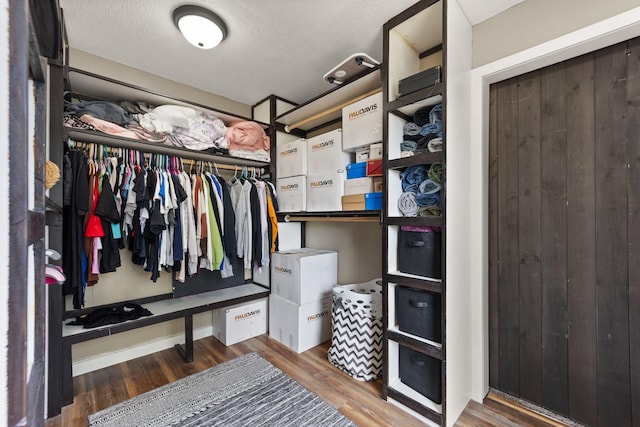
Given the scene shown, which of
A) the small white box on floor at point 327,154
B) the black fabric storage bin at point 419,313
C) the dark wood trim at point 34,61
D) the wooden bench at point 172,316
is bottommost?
the wooden bench at point 172,316

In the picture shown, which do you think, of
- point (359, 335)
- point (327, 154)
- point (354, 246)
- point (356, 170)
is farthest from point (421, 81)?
point (359, 335)

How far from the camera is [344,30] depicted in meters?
1.88

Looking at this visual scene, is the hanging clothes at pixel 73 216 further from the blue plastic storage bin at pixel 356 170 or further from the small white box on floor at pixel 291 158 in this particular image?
the blue plastic storage bin at pixel 356 170

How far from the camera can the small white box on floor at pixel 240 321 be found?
2.54 metres

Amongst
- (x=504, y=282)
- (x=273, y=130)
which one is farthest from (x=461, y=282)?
(x=273, y=130)

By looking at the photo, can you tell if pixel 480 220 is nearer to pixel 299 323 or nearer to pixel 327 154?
pixel 327 154

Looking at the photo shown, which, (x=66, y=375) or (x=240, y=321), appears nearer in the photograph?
(x=66, y=375)

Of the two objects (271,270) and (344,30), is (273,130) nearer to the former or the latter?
(344,30)

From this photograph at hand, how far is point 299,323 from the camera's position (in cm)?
238

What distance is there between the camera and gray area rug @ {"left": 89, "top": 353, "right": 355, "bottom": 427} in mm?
1602

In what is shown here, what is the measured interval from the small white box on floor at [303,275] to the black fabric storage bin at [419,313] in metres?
0.92

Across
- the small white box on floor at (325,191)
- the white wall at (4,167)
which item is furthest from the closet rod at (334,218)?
the white wall at (4,167)

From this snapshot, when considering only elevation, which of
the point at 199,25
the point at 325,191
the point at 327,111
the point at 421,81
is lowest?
the point at 325,191

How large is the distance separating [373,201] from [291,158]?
1.04 m
